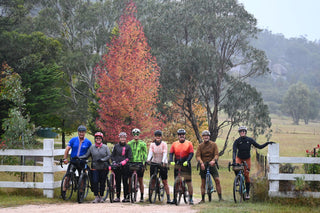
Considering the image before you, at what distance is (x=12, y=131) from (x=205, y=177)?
5564 millimetres

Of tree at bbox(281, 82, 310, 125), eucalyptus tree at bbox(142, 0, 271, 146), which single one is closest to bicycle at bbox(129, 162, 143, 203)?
eucalyptus tree at bbox(142, 0, 271, 146)

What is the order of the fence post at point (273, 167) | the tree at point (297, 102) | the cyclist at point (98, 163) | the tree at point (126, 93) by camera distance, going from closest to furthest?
the fence post at point (273, 167), the cyclist at point (98, 163), the tree at point (126, 93), the tree at point (297, 102)

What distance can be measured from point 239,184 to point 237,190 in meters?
0.21

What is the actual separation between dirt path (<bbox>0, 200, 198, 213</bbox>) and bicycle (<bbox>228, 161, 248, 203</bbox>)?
1289 mm

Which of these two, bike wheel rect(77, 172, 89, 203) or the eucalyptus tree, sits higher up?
the eucalyptus tree

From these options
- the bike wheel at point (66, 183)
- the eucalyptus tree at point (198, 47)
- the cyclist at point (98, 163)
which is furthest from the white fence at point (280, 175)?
the eucalyptus tree at point (198, 47)

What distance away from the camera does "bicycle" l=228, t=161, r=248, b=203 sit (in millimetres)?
11250

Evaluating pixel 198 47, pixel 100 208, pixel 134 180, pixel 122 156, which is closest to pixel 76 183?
pixel 122 156

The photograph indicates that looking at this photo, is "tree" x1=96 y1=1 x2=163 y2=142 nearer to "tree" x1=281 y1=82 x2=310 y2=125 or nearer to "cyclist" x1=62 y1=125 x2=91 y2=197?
"cyclist" x1=62 y1=125 x2=91 y2=197

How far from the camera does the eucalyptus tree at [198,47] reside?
34.1 m

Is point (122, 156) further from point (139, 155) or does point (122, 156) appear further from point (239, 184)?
point (239, 184)

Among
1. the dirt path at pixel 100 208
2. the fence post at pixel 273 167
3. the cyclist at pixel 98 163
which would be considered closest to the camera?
the dirt path at pixel 100 208

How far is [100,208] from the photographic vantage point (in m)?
10.1

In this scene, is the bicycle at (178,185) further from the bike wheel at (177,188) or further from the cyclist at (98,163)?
the cyclist at (98,163)
